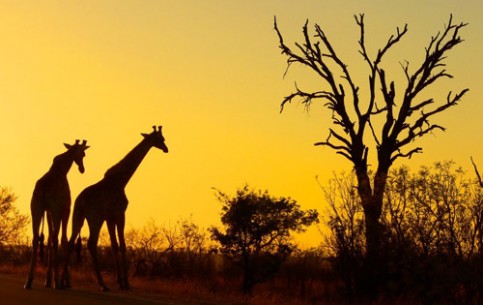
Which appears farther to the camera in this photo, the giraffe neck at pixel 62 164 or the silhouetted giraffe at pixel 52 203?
the giraffe neck at pixel 62 164

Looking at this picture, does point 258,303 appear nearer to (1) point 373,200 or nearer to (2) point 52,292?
(2) point 52,292

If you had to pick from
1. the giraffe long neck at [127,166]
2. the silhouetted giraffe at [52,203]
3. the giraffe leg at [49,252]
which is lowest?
the giraffe leg at [49,252]

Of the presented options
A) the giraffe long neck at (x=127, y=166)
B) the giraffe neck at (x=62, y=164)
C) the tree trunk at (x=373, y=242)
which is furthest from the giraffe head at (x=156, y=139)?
the tree trunk at (x=373, y=242)

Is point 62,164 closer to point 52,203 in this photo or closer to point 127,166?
point 52,203

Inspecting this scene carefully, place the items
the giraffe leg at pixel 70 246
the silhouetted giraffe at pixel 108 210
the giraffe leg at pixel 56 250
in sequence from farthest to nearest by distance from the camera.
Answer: the silhouetted giraffe at pixel 108 210
the giraffe leg at pixel 70 246
the giraffe leg at pixel 56 250

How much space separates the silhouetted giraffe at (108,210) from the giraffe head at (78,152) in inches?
38.9

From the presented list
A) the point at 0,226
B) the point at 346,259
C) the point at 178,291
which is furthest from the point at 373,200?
the point at 0,226

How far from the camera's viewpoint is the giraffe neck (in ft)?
56.3

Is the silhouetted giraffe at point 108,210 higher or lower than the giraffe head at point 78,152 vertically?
lower

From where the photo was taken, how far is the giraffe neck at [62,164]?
676 inches

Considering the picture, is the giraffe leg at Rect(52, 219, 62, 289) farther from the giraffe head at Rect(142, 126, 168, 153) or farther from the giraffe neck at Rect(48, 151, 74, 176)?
the giraffe head at Rect(142, 126, 168, 153)

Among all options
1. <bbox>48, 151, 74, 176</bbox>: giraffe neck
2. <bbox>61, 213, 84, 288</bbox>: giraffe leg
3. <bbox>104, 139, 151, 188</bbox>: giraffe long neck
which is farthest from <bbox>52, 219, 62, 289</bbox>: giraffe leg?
<bbox>104, 139, 151, 188</bbox>: giraffe long neck

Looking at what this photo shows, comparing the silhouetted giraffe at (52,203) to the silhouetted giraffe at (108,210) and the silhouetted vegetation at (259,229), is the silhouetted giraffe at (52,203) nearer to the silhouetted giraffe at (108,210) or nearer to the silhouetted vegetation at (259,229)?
the silhouetted giraffe at (108,210)

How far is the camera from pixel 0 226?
4147 cm
